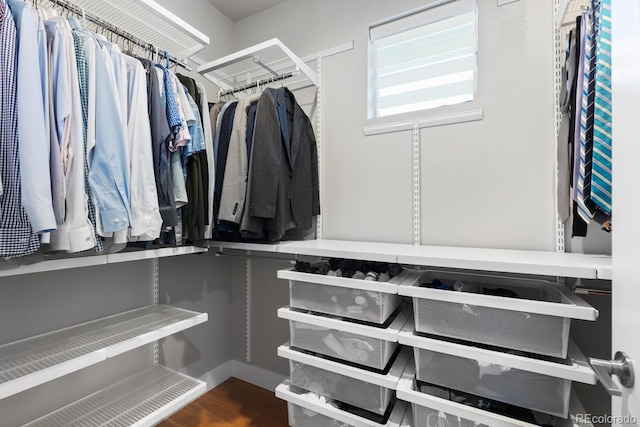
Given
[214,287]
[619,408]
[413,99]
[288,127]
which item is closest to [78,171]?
[288,127]

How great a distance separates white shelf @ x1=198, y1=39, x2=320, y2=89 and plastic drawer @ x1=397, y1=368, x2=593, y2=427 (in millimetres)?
1666

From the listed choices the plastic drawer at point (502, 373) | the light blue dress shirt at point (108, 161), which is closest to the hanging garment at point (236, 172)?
the light blue dress shirt at point (108, 161)

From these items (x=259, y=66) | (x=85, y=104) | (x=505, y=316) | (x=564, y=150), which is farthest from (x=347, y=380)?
(x=259, y=66)

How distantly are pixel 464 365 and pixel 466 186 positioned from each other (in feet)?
2.73

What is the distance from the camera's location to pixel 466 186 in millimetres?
1466

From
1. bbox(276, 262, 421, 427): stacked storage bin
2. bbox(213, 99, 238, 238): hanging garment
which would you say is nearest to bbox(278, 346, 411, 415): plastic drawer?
bbox(276, 262, 421, 427): stacked storage bin

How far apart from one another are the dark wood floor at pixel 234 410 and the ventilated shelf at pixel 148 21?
2036mm

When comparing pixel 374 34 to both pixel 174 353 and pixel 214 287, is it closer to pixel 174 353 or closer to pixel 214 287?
pixel 214 287

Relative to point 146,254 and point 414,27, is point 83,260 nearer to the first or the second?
point 146,254

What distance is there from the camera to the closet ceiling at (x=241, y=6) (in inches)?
80.2

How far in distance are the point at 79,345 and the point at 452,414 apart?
4.74 feet

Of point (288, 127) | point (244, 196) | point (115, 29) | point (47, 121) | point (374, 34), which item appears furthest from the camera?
point (374, 34)

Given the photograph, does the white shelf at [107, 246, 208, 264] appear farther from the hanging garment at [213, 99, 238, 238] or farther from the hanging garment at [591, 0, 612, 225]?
the hanging garment at [591, 0, 612, 225]

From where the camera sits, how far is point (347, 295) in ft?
4.20
